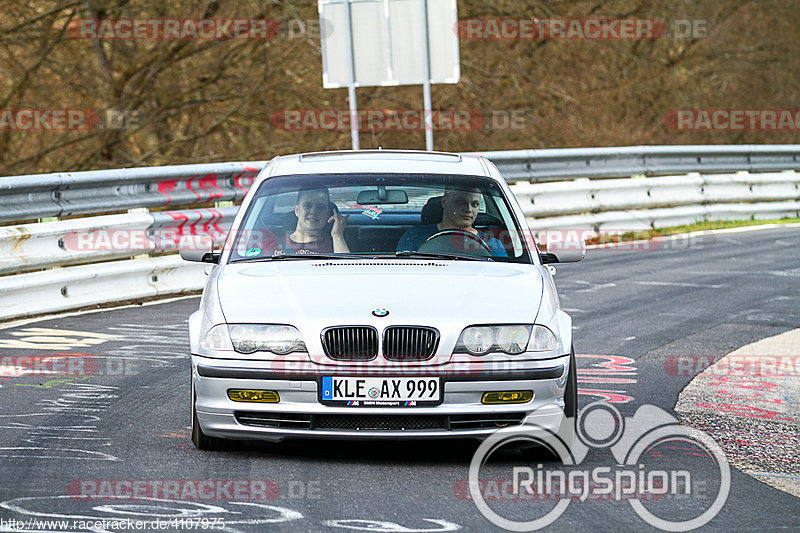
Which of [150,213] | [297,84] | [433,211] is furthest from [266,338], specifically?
[297,84]

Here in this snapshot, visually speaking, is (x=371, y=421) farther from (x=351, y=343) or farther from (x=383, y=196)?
(x=383, y=196)

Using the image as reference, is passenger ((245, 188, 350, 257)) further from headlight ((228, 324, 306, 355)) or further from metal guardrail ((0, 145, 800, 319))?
metal guardrail ((0, 145, 800, 319))

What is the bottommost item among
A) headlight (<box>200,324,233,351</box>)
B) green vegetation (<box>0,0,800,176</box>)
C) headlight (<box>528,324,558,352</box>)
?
headlight (<box>528,324,558,352</box>)

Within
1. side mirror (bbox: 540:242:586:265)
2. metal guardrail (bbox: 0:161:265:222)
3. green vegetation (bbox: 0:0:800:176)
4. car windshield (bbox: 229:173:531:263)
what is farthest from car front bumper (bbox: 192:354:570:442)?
green vegetation (bbox: 0:0:800:176)

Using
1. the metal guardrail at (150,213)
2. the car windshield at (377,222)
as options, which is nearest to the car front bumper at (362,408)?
the car windshield at (377,222)

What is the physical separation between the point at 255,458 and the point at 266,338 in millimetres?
603

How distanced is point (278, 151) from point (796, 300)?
9845 mm

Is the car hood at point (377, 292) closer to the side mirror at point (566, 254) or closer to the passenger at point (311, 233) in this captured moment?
the passenger at point (311, 233)

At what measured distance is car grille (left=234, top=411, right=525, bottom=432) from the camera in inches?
221

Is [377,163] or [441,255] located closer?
[441,255]

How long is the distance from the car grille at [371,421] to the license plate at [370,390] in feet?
0.25

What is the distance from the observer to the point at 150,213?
12.2 metres

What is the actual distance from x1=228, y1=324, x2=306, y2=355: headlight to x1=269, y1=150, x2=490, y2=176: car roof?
5.15 feet

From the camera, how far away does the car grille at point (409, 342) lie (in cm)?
559
